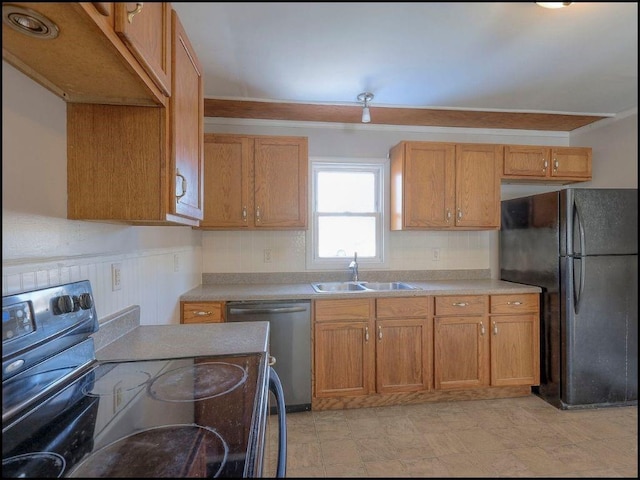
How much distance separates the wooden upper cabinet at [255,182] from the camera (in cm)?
226

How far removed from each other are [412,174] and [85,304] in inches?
85.4

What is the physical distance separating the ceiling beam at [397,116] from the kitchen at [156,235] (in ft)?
0.32

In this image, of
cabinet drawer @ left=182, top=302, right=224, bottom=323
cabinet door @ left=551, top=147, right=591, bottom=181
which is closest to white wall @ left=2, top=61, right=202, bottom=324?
cabinet drawer @ left=182, top=302, right=224, bottom=323

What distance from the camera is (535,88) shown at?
73.2 inches

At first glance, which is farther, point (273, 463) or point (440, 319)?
point (440, 319)

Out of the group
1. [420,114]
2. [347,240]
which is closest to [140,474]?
[347,240]

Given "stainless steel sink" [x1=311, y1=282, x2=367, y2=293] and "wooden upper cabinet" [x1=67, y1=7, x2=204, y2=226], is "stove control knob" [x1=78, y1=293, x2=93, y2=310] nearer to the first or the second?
"wooden upper cabinet" [x1=67, y1=7, x2=204, y2=226]

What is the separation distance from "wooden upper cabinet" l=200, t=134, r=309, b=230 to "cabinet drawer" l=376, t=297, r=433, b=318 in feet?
2.66

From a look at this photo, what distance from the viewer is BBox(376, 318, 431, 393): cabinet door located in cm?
214

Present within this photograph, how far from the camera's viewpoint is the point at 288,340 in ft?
6.70

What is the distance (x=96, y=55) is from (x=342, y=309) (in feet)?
5.84

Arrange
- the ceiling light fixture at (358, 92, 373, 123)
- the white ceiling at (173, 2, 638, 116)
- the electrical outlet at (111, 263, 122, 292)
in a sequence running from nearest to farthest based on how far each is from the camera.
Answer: the white ceiling at (173, 2, 638, 116) → the electrical outlet at (111, 263, 122, 292) → the ceiling light fixture at (358, 92, 373, 123)

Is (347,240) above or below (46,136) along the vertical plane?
below

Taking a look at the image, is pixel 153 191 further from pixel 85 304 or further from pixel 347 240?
pixel 347 240
